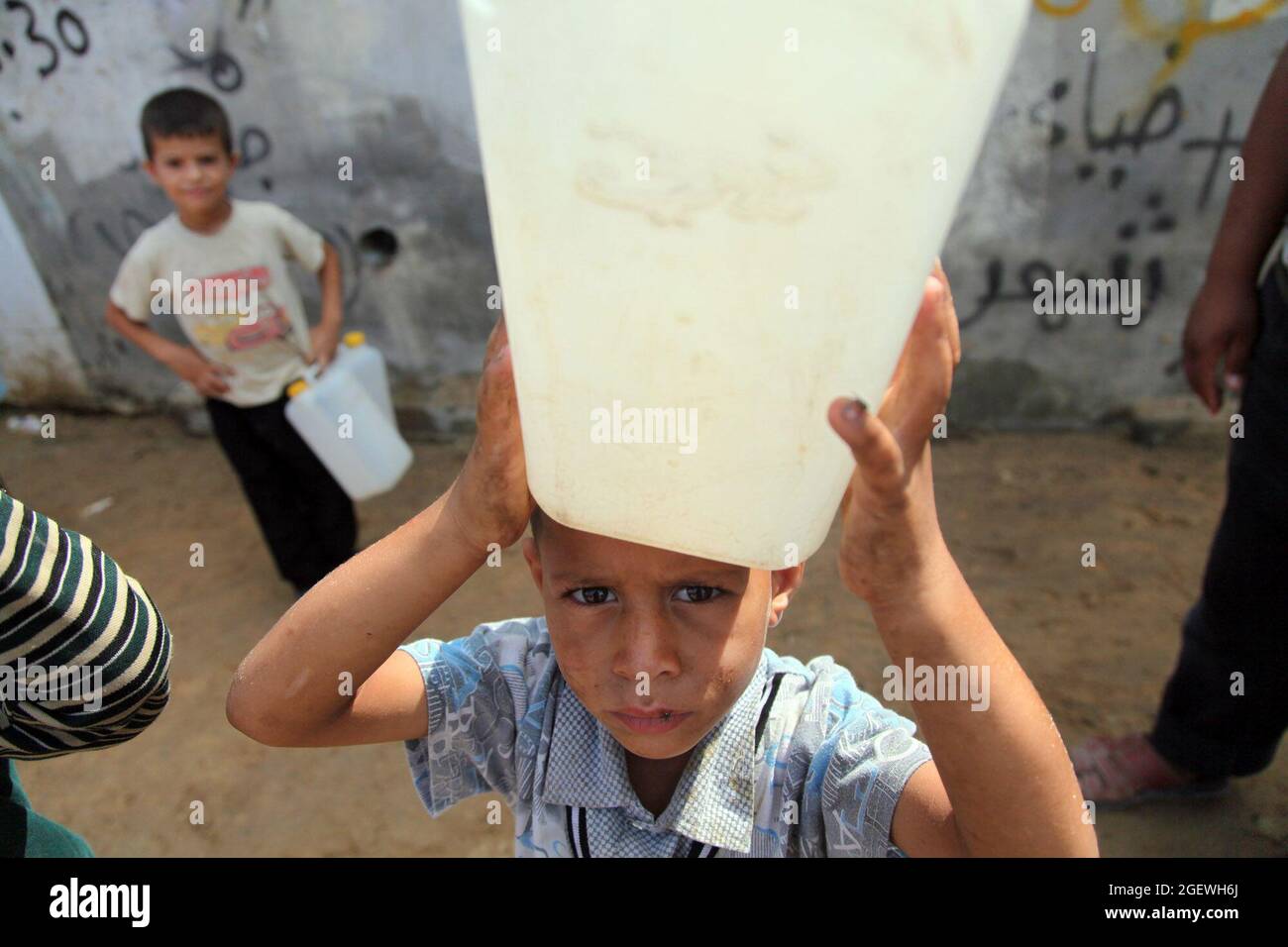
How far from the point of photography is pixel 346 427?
2996mm

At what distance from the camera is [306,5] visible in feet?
11.4

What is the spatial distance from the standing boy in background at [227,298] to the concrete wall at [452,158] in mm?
739

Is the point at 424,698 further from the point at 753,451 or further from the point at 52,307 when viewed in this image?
the point at 52,307

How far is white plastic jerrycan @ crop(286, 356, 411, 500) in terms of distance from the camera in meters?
2.92

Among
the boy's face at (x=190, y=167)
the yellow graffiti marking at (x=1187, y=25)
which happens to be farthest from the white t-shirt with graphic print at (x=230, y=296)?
the yellow graffiti marking at (x=1187, y=25)

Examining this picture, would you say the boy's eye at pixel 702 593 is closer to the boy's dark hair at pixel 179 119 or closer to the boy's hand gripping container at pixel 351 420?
the boy's hand gripping container at pixel 351 420

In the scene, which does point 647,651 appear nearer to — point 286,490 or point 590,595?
point 590,595

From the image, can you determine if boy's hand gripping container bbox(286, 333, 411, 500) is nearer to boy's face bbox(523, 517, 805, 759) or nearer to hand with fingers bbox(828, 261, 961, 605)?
boy's face bbox(523, 517, 805, 759)

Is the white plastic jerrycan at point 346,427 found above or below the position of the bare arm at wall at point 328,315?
below

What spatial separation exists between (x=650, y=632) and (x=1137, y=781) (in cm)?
176

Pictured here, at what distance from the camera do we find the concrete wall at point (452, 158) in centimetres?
325

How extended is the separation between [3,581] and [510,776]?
61 centimetres

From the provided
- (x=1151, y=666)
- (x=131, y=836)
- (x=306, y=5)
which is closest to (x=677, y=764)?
(x=131, y=836)

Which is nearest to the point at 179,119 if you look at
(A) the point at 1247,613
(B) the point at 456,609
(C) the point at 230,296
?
(C) the point at 230,296
